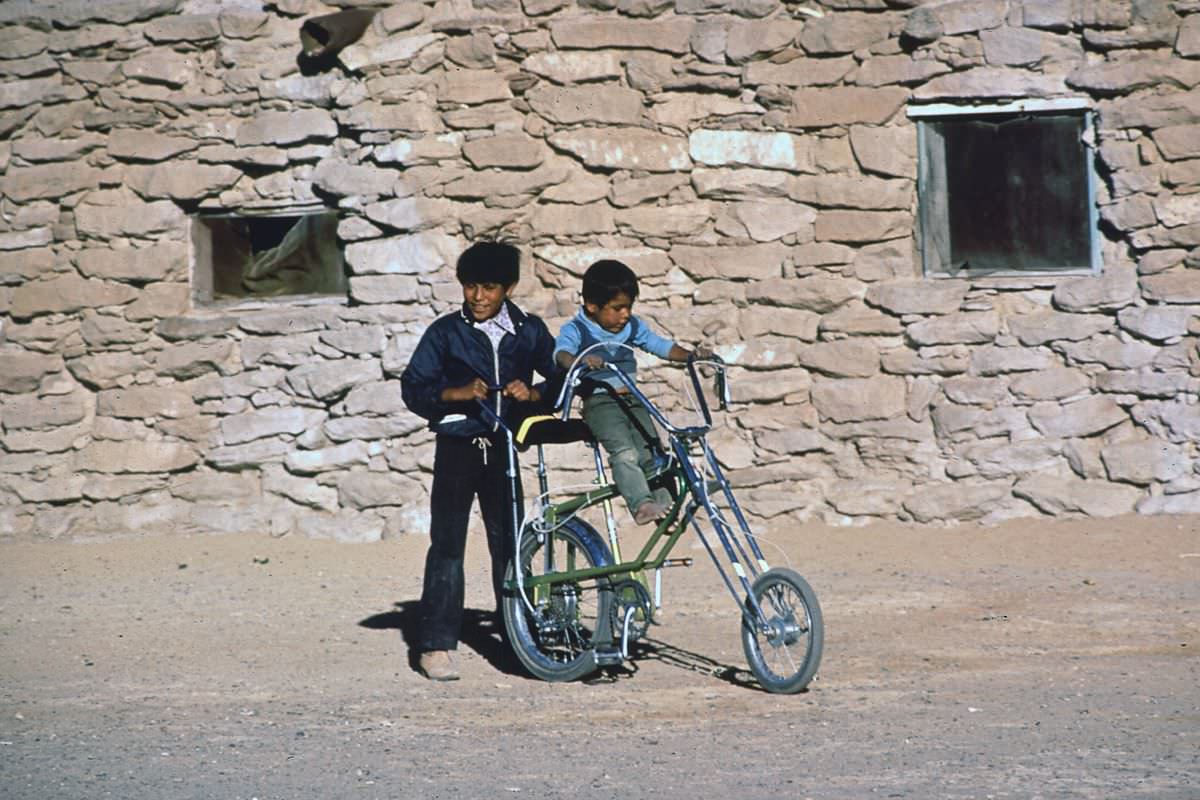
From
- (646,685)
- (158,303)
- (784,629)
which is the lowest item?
(646,685)

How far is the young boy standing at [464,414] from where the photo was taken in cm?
593

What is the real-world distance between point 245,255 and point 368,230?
3.02 ft

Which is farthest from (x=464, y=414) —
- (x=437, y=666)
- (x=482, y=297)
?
(x=437, y=666)

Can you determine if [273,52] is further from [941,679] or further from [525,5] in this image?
[941,679]

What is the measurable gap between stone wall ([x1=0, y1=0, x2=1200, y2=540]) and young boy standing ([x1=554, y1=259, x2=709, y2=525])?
2.77 meters

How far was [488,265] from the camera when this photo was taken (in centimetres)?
594

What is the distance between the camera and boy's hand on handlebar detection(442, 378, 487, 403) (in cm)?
575

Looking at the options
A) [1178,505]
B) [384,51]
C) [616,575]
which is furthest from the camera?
[384,51]

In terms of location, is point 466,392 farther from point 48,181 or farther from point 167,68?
point 48,181

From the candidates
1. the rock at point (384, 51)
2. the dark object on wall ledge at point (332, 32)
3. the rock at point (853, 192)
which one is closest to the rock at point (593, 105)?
the rock at point (384, 51)

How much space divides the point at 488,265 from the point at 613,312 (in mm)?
510

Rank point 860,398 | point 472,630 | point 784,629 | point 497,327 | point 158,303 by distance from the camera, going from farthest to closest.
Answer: point 158,303
point 860,398
point 472,630
point 497,327
point 784,629

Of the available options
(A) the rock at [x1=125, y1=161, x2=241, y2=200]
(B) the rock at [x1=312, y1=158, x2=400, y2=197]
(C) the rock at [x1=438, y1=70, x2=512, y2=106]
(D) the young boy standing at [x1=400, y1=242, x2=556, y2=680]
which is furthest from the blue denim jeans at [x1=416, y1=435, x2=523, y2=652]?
(A) the rock at [x1=125, y1=161, x2=241, y2=200]

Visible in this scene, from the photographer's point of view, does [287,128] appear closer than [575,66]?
No
